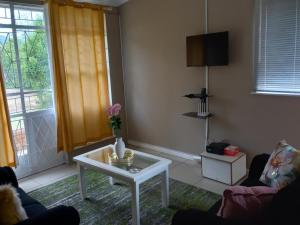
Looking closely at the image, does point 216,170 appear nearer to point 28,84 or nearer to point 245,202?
point 245,202

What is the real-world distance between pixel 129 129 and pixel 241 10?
106 inches

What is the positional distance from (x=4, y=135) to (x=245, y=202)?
294 cm

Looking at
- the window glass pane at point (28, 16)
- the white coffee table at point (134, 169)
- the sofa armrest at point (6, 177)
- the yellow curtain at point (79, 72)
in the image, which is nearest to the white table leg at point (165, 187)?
the white coffee table at point (134, 169)

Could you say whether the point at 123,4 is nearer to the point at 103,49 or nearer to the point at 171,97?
the point at 103,49

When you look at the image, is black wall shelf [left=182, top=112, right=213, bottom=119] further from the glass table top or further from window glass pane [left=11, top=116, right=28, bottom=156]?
window glass pane [left=11, top=116, right=28, bottom=156]

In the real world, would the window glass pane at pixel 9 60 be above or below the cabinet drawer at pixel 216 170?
above

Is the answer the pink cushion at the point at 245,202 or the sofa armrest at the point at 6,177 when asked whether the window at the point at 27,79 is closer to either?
the sofa armrest at the point at 6,177

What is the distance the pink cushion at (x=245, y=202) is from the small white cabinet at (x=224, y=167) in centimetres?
162

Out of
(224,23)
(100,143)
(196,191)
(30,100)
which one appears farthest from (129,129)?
(224,23)

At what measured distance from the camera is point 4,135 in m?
3.33

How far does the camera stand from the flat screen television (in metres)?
3.31

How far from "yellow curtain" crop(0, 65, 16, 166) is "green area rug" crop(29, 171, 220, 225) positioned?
0.55 metres

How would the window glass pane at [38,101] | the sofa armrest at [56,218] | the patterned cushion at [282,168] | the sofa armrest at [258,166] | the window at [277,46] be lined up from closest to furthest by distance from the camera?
1. the sofa armrest at [56,218]
2. the patterned cushion at [282,168]
3. the sofa armrest at [258,166]
4. the window at [277,46]
5. the window glass pane at [38,101]

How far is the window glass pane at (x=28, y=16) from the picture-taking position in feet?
11.4
